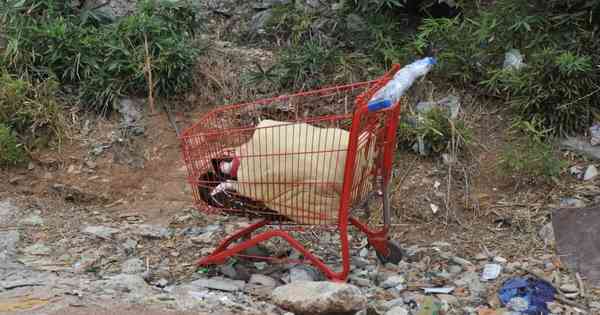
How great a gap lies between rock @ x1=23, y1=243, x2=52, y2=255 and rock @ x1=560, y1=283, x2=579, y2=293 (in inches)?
121

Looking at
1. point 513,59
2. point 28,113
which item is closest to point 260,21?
point 28,113

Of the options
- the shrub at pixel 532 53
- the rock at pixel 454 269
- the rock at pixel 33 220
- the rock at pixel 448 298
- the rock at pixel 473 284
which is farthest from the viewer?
the shrub at pixel 532 53

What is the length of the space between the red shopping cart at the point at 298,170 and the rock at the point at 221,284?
12cm

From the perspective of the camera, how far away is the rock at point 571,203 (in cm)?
498

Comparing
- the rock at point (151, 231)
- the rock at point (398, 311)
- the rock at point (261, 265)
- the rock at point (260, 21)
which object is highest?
the rock at point (260, 21)

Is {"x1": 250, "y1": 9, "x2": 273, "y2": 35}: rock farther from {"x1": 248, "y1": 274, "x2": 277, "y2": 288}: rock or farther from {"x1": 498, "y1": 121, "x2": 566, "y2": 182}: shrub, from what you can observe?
{"x1": 248, "y1": 274, "x2": 277, "y2": 288}: rock

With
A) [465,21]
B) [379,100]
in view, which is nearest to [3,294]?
[379,100]

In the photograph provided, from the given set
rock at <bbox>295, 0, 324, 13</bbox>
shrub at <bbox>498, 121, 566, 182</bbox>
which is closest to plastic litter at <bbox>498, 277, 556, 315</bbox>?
shrub at <bbox>498, 121, 566, 182</bbox>

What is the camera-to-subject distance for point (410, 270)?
4.54m

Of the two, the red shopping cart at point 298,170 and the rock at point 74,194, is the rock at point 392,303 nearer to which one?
the red shopping cart at point 298,170

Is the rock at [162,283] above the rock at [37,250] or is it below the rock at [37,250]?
above

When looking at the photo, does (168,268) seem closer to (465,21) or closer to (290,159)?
(290,159)

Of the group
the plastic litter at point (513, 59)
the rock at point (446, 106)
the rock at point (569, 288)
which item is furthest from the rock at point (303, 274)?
the plastic litter at point (513, 59)

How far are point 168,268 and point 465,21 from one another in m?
3.20
